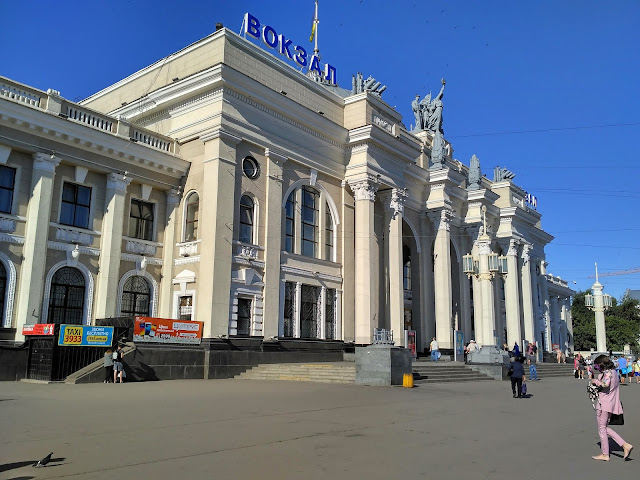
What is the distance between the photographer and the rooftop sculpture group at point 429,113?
44.7m

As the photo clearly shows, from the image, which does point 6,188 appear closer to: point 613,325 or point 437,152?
point 437,152

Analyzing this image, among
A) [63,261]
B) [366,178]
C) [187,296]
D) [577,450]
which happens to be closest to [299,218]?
[366,178]

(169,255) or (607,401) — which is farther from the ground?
(169,255)

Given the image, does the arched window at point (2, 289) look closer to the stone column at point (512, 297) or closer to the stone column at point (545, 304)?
the stone column at point (512, 297)

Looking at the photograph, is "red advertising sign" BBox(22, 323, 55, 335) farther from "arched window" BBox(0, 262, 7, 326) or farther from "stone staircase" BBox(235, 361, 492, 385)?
"stone staircase" BBox(235, 361, 492, 385)

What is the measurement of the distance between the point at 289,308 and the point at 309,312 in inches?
60.9

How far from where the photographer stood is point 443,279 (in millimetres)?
38781

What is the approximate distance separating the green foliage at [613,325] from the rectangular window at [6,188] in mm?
80233

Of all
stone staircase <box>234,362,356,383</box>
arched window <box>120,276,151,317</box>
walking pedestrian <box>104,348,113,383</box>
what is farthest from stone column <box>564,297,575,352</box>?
walking pedestrian <box>104,348,113,383</box>

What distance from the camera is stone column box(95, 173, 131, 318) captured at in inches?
952

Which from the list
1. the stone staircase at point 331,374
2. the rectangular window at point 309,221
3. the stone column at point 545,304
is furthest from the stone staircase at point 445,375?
the stone column at point 545,304

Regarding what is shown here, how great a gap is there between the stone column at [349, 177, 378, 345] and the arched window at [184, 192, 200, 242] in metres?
9.92

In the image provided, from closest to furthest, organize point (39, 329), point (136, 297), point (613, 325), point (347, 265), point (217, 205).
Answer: point (39, 329)
point (217, 205)
point (136, 297)
point (347, 265)
point (613, 325)

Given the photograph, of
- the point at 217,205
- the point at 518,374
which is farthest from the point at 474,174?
the point at 518,374
